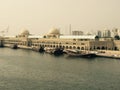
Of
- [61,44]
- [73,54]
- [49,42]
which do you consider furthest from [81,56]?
[49,42]

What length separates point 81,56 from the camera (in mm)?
54906

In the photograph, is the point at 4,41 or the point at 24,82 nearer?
the point at 24,82

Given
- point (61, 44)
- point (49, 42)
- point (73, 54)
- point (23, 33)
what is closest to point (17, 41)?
point (23, 33)

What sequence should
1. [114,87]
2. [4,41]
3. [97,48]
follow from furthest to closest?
[4,41], [97,48], [114,87]

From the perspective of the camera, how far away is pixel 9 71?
112 ft

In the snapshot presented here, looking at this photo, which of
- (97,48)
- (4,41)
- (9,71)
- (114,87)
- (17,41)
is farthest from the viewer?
(4,41)

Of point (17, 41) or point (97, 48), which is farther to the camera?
point (17, 41)

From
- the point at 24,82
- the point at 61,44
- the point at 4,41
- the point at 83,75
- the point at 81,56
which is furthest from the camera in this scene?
the point at 4,41

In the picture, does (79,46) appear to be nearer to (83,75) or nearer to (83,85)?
(83,75)

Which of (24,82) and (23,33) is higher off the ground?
(23,33)

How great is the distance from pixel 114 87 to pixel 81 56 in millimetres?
29358

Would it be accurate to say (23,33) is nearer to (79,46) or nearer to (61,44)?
(61,44)

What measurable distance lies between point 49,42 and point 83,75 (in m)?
48.9

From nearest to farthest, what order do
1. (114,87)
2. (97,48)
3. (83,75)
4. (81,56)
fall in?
(114,87), (83,75), (81,56), (97,48)
